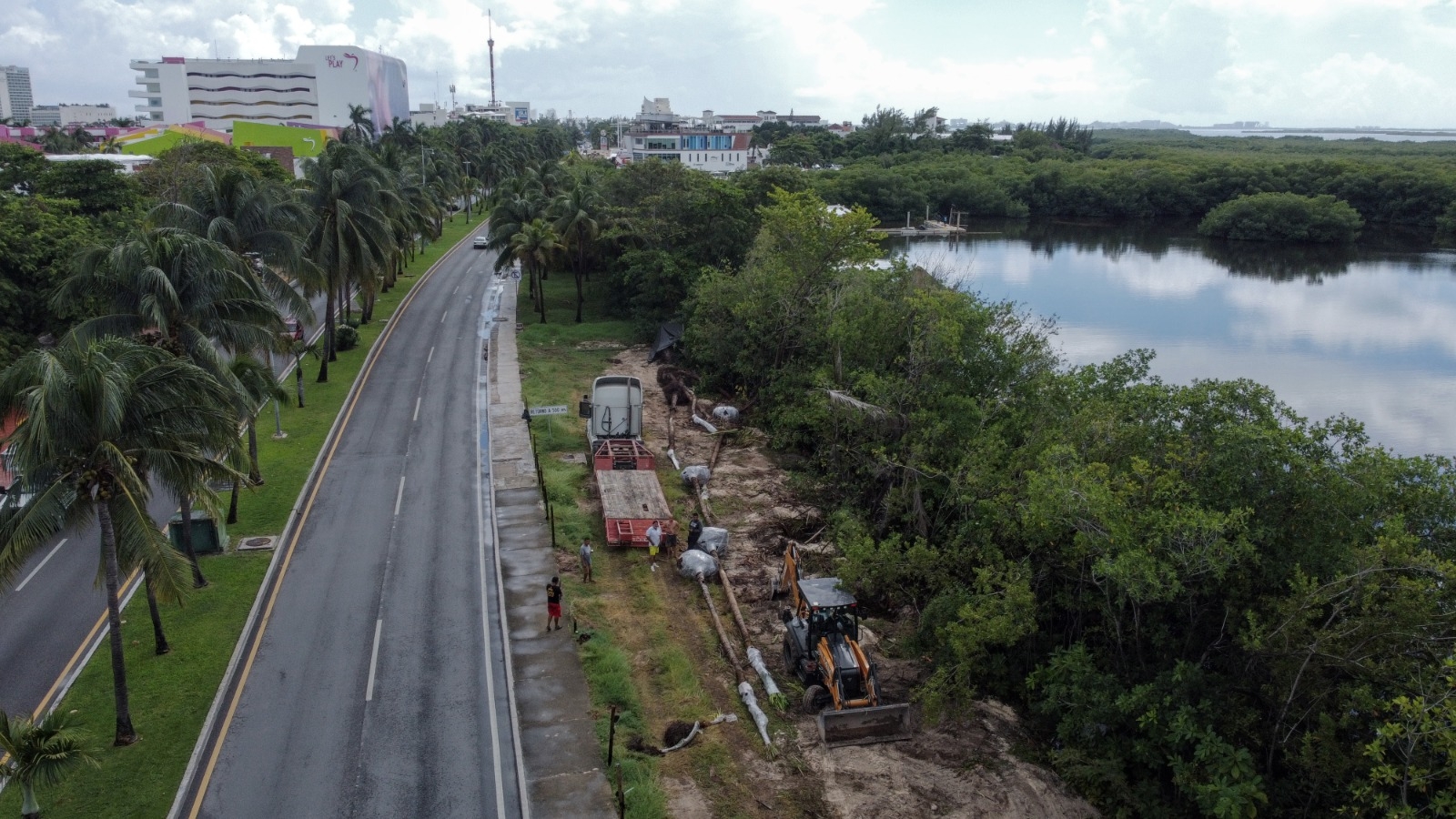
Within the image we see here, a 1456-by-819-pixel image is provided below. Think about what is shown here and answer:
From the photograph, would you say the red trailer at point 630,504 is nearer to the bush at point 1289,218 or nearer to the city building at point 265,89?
the bush at point 1289,218

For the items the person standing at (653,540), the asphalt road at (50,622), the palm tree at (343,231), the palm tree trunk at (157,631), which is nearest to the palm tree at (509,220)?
the palm tree at (343,231)

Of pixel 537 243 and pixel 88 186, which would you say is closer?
pixel 88 186

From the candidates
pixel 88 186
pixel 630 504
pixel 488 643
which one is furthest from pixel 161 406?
pixel 88 186

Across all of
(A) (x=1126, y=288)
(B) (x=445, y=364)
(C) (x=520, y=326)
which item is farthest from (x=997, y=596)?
(A) (x=1126, y=288)

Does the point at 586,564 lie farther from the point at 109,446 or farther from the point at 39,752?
the point at 39,752

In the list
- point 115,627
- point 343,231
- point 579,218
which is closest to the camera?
point 115,627

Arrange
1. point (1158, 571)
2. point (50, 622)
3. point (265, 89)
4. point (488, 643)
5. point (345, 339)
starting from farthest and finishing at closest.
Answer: point (265, 89)
point (345, 339)
point (50, 622)
point (488, 643)
point (1158, 571)

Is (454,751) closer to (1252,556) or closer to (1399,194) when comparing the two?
(1252,556)
